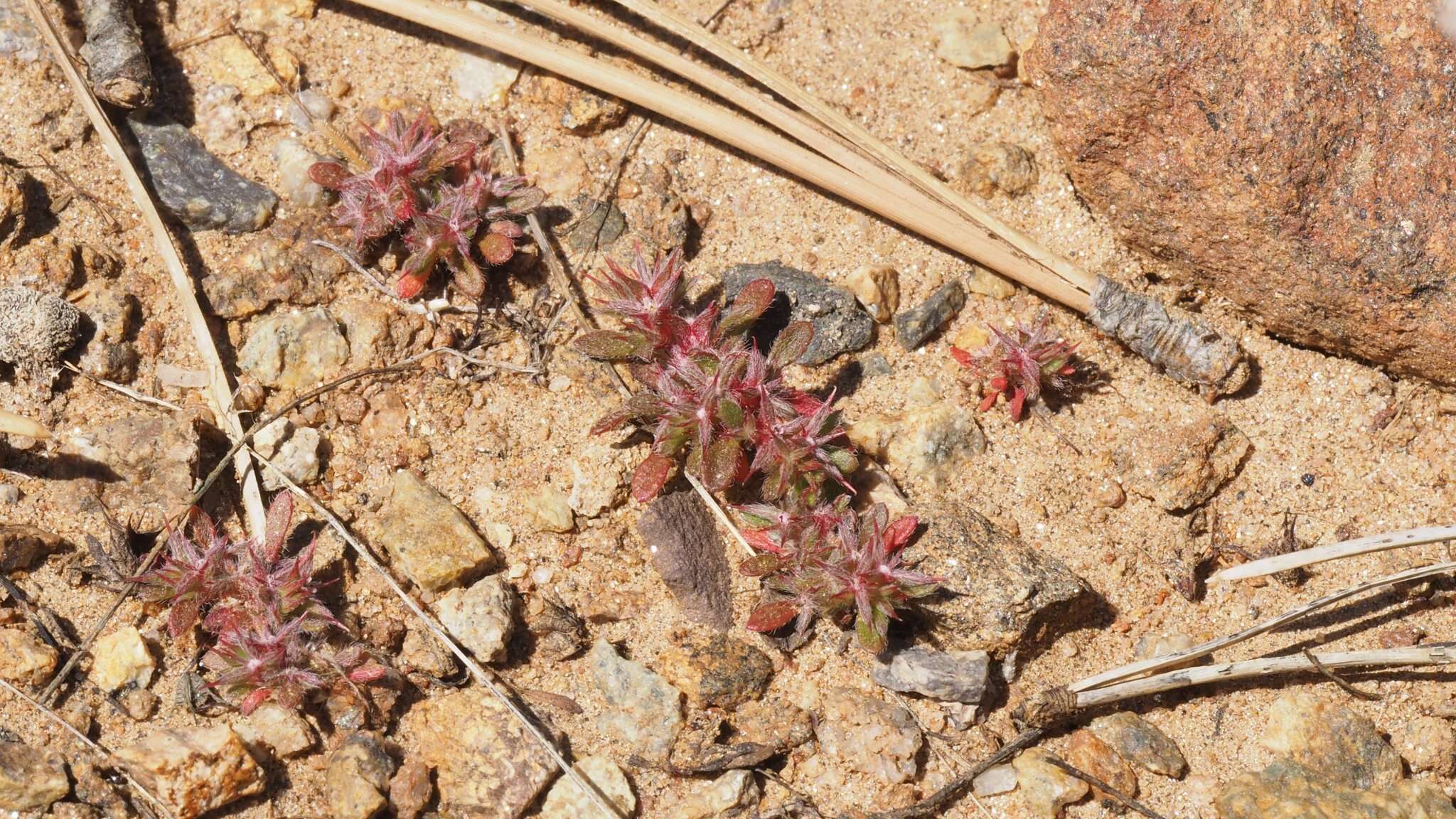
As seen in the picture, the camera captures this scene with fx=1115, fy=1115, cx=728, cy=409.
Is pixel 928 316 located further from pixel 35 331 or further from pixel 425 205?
pixel 35 331

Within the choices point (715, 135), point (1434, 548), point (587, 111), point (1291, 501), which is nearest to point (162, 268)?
point (587, 111)

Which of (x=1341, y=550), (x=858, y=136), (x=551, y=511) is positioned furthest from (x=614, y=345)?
(x=1341, y=550)

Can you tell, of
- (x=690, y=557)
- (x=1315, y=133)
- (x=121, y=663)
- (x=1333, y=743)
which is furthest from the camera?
(x=1315, y=133)

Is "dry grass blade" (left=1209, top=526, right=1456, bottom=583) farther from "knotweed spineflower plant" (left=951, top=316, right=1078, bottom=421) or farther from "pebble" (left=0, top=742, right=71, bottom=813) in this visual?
"pebble" (left=0, top=742, right=71, bottom=813)

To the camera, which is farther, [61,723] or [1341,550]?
[1341,550]

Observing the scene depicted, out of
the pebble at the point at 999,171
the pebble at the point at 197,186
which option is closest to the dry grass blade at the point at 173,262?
the pebble at the point at 197,186

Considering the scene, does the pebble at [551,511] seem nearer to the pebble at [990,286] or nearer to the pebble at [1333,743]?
the pebble at [990,286]

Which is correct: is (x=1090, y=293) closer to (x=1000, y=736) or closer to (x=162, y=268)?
(x=1000, y=736)
